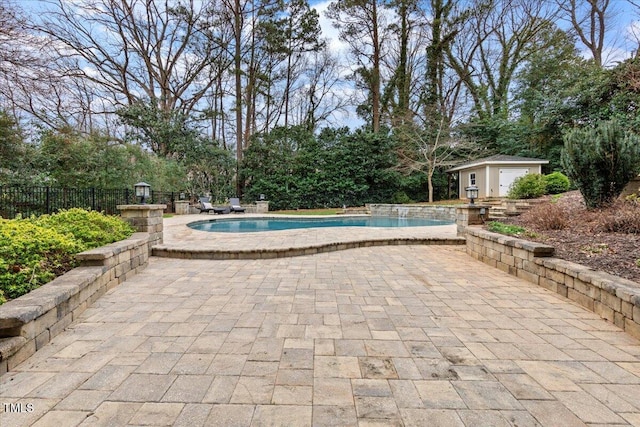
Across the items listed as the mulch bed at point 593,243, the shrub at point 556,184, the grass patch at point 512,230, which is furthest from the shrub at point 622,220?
the shrub at point 556,184

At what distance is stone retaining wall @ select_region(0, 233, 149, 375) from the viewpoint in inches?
74.9

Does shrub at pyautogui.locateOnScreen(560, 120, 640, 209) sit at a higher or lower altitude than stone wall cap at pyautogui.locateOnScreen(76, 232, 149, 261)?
higher

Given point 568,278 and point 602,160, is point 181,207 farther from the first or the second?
point 602,160

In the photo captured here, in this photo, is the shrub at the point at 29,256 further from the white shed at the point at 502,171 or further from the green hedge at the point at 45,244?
the white shed at the point at 502,171

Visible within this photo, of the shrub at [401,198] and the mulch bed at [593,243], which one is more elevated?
the shrub at [401,198]

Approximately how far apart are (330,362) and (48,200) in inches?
343

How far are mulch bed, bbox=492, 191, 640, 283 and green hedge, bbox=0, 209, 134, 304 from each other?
5295 millimetres

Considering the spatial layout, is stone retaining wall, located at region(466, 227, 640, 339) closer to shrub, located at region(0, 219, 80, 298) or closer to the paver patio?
the paver patio

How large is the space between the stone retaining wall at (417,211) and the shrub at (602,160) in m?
7.79

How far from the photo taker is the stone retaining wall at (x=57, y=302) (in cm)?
190

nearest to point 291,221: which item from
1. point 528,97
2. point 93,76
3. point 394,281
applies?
point 394,281

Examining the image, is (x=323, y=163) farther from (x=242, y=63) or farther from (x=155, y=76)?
(x=155, y=76)

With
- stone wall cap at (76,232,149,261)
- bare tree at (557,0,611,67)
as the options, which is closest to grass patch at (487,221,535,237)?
stone wall cap at (76,232,149,261)

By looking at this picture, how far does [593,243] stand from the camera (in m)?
→ 3.98
